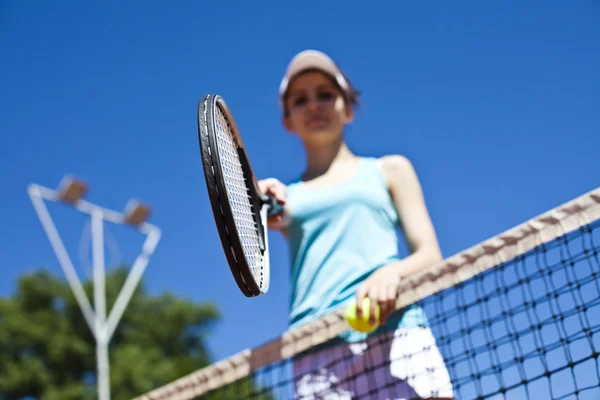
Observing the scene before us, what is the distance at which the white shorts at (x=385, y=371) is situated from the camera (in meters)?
2.49

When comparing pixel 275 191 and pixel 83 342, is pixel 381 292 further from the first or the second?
pixel 83 342

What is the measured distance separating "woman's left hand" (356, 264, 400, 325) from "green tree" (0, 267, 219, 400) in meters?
20.7

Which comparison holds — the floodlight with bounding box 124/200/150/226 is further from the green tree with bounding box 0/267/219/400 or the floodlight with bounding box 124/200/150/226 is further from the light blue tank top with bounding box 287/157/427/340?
the light blue tank top with bounding box 287/157/427/340

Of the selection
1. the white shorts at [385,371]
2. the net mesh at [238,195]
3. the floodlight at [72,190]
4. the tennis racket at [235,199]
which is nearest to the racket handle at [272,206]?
the tennis racket at [235,199]

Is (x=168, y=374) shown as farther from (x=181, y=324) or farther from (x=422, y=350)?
(x=422, y=350)

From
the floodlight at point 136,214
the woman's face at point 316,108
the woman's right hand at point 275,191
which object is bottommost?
the woman's right hand at point 275,191

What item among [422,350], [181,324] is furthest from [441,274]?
[181,324]

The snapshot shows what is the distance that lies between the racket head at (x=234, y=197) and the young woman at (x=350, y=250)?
240mm

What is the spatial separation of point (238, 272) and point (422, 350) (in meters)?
0.81

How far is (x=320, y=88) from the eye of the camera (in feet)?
10.4

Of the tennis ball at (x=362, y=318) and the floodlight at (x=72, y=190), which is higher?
the floodlight at (x=72, y=190)

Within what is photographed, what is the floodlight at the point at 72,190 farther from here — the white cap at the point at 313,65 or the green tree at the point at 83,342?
the white cap at the point at 313,65

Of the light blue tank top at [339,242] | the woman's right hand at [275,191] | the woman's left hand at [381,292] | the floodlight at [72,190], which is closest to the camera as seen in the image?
the woman's left hand at [381,292]

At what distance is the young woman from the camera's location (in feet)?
8.36
